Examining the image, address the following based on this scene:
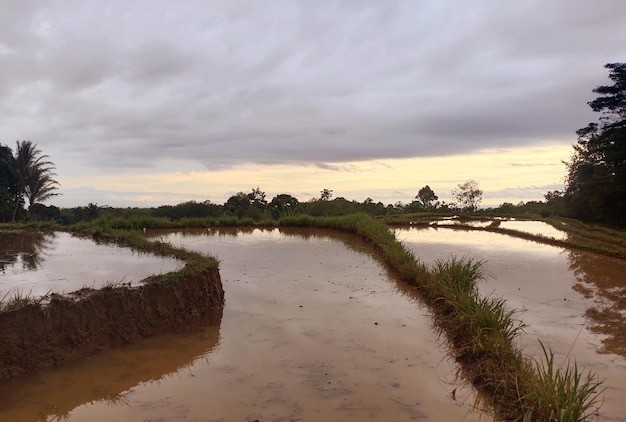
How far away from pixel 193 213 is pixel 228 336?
27.0 meters

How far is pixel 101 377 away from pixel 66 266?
479 centimetres

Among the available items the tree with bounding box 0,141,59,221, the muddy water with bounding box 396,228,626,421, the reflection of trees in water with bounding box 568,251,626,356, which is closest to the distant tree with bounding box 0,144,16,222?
the tree with bounding box 0,141,59,221

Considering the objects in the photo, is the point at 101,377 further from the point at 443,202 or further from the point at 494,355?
the point at 443,202

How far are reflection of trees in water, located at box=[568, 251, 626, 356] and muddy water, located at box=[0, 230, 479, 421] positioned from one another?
2218mm

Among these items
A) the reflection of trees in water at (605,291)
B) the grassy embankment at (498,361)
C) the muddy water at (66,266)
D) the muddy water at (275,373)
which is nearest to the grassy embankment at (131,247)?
the muddy water at (66,266)

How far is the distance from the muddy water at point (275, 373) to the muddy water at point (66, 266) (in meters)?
1.67

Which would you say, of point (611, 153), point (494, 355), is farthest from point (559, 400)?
point (611, 153)

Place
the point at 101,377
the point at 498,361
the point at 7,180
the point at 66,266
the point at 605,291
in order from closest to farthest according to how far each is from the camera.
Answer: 1. the point at 498,361
2. the point at 101,377
3. the point at 605,291
4. the point at 66,266
5. the point at 7,180

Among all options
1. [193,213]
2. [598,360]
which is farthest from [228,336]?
[193,213]

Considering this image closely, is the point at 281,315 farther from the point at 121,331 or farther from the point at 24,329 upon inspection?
the point at 24,329

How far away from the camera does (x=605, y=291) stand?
7805 mm

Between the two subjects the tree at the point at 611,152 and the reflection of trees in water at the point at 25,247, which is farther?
the tree at the point at 611,152

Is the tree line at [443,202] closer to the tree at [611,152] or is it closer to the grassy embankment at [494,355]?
the tree at [611,152]

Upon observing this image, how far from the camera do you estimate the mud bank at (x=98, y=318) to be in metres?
4.15
